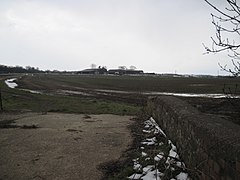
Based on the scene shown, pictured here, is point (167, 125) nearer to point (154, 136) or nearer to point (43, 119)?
point (154, 136)

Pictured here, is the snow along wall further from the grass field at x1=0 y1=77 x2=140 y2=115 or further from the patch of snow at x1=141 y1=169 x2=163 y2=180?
the grass field at x1=0 y1=77 x2=140 y2=115

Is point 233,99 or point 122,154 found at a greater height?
point 233,99

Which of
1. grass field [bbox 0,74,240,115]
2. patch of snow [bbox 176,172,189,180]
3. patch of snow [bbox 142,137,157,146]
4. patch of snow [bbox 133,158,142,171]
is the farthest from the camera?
grass field [bbox 0,74,240,115]

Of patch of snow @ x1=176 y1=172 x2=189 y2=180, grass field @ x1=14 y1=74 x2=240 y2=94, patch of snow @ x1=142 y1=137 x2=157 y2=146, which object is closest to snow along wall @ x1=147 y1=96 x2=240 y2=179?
patch of snow @ x1=176 y1=172 x2=189 y2=180

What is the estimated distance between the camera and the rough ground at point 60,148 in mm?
6645

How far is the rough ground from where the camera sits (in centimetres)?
664

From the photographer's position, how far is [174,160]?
649cm

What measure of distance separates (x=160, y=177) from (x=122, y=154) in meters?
2.39

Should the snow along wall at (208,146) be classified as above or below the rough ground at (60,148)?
above

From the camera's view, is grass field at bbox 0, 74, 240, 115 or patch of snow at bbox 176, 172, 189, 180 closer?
patch of snow at bbox 176, 172, 189, 180

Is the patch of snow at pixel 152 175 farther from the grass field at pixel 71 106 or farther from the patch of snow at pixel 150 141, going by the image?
the grass field at pixel 71 106

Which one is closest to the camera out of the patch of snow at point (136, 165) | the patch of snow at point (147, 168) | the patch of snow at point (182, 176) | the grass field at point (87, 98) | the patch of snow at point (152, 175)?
the patch of snow at point (182, 176)

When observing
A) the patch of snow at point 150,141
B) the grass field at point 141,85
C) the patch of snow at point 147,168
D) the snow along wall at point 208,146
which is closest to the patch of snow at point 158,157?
the patch of snow at point 147,168

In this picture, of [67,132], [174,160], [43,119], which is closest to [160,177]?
[174,160]
